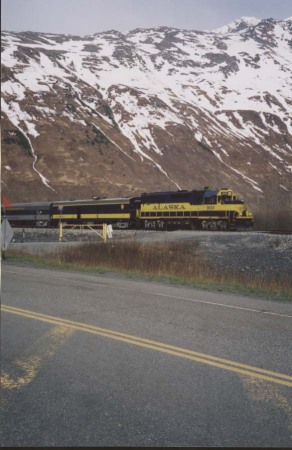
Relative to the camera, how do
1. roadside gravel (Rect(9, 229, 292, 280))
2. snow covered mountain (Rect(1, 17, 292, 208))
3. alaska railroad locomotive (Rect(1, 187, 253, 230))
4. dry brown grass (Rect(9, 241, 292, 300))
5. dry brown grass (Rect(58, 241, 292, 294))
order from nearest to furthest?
dry brown grass (Rect(9, 241, 292, 300)) < dry brown grass (Rect(58, 241, 292, 294)) < roadside gravel (Rect(9, 229, 292, 280)) < alaska railroad locomotive (Rect(1, 187, 253, 230)) < snow covered mountain (Rect(1, 17, 292, 208))

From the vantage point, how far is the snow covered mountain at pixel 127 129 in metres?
85.3

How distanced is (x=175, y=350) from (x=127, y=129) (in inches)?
4038

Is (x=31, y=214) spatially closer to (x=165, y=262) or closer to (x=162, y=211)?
(x=162, y=211)

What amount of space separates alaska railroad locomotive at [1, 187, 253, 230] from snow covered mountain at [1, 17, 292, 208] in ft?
105

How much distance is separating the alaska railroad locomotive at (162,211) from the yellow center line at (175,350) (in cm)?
2903

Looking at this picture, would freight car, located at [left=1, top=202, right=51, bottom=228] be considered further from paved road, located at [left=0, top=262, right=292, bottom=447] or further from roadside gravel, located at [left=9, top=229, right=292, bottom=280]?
paved road, located at [left=0, top=262, right=292, bottom=447]

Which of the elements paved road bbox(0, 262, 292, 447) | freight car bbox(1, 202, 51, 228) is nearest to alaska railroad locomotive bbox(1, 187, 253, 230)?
freight car bbox(1, 202, 51, 228)

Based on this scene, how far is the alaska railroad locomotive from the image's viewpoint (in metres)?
36.5

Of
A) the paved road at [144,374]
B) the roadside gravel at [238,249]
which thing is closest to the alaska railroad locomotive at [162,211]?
the roadside gravel at [238,249]

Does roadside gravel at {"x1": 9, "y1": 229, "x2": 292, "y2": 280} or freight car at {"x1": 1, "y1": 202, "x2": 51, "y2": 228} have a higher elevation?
freight car at {"x1": 1, "y1": 202, "x2": 51, "y2": 228}

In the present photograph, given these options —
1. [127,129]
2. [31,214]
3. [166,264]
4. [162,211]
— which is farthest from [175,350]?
[127,129]

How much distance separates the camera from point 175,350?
6.70 meters

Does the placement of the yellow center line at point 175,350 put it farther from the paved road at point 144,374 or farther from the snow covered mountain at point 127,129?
the snow covered mountain at point 127,129

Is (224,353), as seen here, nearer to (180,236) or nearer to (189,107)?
(180,236)
